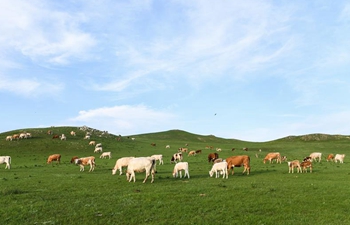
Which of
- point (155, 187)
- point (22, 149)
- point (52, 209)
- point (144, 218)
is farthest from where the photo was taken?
point (22, 149)

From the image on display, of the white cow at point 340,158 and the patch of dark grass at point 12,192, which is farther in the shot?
the white cow at point 340,158

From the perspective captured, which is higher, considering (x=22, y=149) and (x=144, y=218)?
(x=22, y=149)

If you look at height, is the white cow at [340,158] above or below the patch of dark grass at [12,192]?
above

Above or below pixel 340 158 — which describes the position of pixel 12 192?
below

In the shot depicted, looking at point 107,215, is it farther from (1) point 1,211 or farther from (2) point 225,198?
(2) point 225,198

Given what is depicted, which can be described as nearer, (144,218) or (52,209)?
(144,218)

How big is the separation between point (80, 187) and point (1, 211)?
22.8 feet

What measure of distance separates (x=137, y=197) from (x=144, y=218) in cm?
350

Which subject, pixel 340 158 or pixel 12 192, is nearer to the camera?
pixel 12 192

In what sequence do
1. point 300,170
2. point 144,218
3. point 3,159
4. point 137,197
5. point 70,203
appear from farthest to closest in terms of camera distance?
point 3,159, point 300,170, point 137,197, point 70,203, point 144,218

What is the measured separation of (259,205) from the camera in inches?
590

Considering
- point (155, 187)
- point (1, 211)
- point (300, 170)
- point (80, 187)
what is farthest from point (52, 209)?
point (300, 170)

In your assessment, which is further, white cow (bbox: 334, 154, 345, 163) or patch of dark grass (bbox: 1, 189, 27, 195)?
white cow (bbox: 334, 154, 345, 163)

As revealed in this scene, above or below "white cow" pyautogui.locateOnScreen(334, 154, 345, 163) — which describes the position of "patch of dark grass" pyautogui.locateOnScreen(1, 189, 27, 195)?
below
